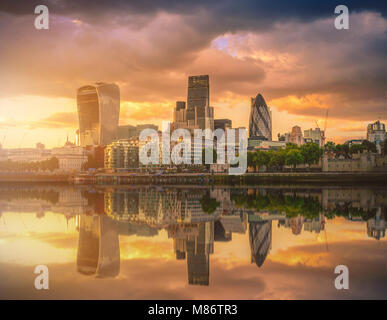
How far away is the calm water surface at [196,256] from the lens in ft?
52.4

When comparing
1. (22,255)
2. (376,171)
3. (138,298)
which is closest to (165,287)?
(138,298)

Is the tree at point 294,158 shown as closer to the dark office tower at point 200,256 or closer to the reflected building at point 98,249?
the reflected building at point 98,249

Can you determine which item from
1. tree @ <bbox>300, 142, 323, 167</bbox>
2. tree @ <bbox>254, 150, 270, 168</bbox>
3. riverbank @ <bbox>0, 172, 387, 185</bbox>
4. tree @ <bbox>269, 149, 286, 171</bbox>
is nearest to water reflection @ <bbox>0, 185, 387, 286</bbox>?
riverbank @ <bbox>0, 172, 387, 185</bbox>

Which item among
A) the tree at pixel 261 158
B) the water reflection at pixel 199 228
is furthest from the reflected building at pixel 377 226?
the tree at pixel 261 158

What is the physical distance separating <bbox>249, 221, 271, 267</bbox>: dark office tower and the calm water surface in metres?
0.06

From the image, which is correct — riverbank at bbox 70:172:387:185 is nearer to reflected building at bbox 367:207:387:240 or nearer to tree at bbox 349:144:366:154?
tree at bbox 349:144:366:154

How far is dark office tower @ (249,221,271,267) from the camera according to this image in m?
21.6

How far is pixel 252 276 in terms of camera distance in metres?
17.9

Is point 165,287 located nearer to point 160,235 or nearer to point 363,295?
point 363,295

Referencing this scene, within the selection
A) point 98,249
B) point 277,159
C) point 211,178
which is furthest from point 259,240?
point 277,159

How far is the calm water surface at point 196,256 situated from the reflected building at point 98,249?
5 centimetres

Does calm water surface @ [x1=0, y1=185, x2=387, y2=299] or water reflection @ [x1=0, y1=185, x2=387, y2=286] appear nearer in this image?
calm water surface @ [x1=0, y1=185, x2=387, y2=299]

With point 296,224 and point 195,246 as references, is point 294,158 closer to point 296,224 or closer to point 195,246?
point 296,224
